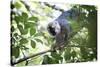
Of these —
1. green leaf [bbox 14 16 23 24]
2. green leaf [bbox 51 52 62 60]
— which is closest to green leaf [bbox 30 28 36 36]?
green leaf [bbox 14 16 23 24]

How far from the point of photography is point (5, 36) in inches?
72.7

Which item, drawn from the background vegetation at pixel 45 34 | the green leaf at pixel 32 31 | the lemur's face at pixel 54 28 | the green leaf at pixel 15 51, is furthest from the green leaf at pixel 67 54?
the green leaf at pixel 15 51

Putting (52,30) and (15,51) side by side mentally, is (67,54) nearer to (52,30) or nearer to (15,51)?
(52,30)

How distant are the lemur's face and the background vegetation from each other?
0.05m

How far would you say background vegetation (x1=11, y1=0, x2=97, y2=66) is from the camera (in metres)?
1.89

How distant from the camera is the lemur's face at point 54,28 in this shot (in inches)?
79.6

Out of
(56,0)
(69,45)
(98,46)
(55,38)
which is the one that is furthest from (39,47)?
(98,46)

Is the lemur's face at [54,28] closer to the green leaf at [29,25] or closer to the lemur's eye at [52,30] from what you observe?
the lemur's eye at [52,30]

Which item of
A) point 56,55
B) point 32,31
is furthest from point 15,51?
point 56,55

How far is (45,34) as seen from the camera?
1998 mm

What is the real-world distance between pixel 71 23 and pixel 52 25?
231 mm

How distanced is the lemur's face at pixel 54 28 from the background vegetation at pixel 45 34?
0.05 m

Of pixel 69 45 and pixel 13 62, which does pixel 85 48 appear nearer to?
pixel 69 45

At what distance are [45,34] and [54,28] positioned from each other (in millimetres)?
124
